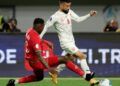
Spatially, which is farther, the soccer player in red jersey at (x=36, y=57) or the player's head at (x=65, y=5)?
the player's head at (x=65, y=5)

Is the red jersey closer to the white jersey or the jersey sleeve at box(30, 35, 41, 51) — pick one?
the jersey sleeve at box(30, 35, 41, 51)

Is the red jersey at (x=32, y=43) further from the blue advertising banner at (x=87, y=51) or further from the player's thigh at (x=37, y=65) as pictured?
the blue advertising banner at (x=87, y=51)

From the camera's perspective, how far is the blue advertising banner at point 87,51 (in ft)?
58.0

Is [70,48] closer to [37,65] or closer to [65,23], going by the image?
[65,23]

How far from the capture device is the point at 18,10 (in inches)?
956

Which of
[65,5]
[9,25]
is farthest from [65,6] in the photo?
[9,25]

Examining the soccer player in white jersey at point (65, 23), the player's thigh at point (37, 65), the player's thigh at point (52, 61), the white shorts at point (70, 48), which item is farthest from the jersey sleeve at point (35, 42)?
the white shorts at point (70, 48)

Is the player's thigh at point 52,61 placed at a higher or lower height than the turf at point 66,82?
higher

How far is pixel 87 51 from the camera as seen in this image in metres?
17.8

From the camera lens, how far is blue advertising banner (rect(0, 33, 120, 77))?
1767 centimetres

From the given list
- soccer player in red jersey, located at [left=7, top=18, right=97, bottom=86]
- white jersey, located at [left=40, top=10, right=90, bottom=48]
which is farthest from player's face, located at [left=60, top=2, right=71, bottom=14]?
soccer player in red jersey, located at [left=7, top=18, right=97, bottom=86]

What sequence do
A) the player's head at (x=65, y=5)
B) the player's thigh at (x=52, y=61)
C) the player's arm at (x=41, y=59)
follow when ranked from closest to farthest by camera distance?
1. the player's arm at (x=41, y=59)
2. the player's thigh at (x=52, y=61)
3. the player's head at (x=65, y=5)

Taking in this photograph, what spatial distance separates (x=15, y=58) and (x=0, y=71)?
1.81 ft

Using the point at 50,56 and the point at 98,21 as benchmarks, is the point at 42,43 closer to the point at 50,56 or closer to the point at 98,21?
the point at 50,56
